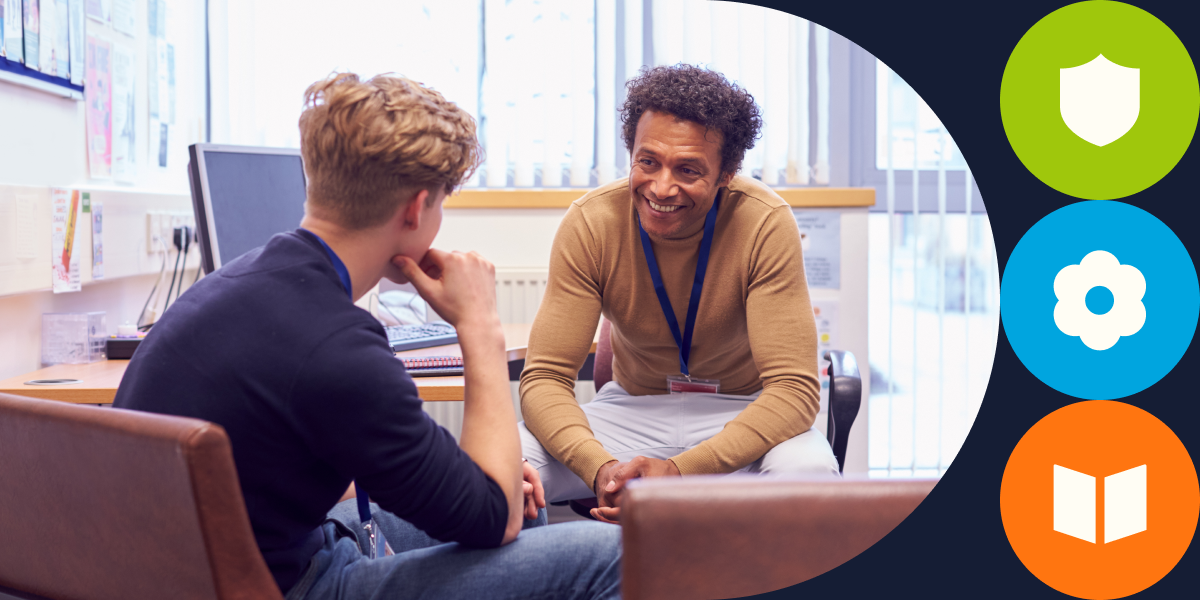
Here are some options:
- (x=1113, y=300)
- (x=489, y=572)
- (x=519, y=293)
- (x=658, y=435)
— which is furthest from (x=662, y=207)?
Result: (x=519, y=293)

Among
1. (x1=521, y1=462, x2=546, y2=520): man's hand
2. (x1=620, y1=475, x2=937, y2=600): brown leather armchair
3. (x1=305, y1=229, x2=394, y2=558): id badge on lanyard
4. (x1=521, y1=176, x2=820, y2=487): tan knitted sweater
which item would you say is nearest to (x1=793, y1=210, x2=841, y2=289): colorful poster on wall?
(x1=521, y1=176, x2=820, y2=487): tan knitted sweater

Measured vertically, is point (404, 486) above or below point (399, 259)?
below

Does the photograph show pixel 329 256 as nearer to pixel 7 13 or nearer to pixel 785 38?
pixel 7 13

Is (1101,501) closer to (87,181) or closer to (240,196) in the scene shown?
(240,196)

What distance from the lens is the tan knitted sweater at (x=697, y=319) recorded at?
1524 mm

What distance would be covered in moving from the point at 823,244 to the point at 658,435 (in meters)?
1.38

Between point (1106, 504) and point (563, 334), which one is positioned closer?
point (1106, 504)

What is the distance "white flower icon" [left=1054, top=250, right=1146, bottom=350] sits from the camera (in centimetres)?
67

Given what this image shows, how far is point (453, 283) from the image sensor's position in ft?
3.71

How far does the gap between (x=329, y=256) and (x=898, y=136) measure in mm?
2421

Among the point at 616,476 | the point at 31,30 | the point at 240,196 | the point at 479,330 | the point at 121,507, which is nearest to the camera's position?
the point at 121,507

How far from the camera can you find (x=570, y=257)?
166 centimetres

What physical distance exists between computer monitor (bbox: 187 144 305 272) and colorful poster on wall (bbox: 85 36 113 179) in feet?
1.50

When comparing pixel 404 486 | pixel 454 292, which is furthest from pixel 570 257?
pixel 404 486
